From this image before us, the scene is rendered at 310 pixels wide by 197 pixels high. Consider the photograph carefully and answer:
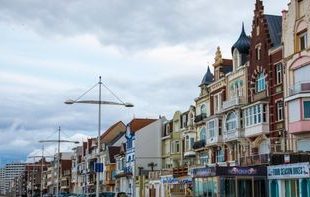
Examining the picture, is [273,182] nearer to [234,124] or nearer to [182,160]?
[234,124]

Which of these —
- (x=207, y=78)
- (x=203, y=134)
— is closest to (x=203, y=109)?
(x=203, y=134)

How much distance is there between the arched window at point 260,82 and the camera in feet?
178

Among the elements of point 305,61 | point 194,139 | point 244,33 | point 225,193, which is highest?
point 244,33

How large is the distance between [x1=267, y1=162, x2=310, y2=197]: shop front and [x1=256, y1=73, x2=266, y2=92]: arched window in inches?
516

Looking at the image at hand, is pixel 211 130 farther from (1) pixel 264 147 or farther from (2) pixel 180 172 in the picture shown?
(1) pixel 264 147

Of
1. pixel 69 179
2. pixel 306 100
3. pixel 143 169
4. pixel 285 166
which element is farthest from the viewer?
pixel 69 179

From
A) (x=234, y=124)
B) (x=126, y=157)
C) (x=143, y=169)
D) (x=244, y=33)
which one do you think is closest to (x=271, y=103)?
(x=234, y=124)

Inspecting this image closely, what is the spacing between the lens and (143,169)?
8800 centimetres

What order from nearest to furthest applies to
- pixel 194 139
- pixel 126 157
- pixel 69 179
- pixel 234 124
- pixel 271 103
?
pixel 271 103
pixel 234 124
pixel 194 139
pixel 126 157
pixel 69 179

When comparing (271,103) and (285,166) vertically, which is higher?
(271,103)

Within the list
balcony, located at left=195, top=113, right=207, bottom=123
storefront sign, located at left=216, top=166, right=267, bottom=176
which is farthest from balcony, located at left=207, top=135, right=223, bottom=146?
storefront sign, located at left=216, top=166, right=267, bottom=176

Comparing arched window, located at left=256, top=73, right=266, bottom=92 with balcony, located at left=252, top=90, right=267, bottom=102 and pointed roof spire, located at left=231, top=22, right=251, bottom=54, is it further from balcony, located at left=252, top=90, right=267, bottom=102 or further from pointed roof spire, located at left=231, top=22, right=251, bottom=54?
pointed roof spire, located at left=231, top=22, right=251, bottom=54

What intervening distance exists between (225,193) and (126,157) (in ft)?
183

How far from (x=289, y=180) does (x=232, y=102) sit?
64.6ft
